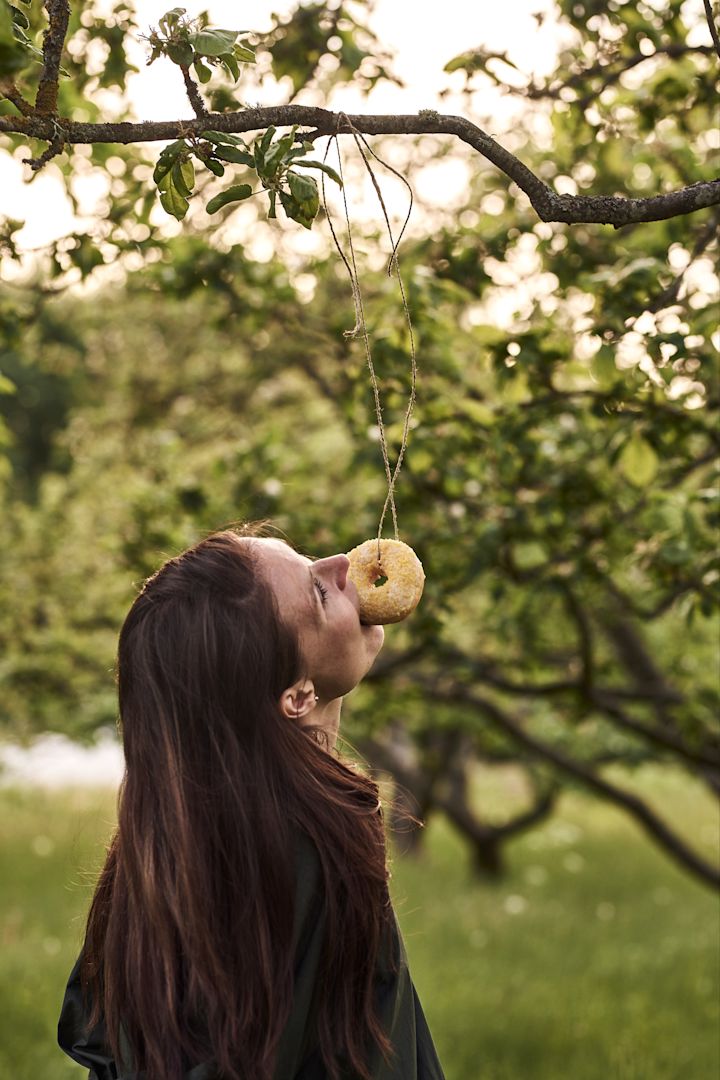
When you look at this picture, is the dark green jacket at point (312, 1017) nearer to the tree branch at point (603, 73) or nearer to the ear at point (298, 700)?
the ear at point (298, 700)

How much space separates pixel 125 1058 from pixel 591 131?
110 inches

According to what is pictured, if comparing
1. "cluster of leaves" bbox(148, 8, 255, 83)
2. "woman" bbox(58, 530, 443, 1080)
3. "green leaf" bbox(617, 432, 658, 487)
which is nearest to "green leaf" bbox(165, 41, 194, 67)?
"cluster of leaves" bbox(148, 8, 255, 83)

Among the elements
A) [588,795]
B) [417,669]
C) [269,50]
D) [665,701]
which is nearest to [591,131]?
[269,50]

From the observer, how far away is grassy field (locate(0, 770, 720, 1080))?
577 cm

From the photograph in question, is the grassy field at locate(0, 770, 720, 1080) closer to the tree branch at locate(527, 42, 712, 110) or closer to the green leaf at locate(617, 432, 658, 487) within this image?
the green leaf at locate(617, 432, 658, 487)

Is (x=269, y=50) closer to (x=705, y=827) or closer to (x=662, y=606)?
(x=662, y=606)

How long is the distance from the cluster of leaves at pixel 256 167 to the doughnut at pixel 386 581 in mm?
551

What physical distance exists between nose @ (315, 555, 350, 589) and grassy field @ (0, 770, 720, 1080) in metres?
0.77

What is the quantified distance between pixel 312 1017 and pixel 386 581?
66cm

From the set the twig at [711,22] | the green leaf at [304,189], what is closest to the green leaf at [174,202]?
the green leaf at [304,189]

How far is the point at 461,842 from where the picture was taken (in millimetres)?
14086

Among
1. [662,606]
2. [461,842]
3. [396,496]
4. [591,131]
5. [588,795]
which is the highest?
[591,131]

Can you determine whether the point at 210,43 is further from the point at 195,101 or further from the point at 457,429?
the point at 457,429

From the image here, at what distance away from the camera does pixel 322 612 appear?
1.84 meters
